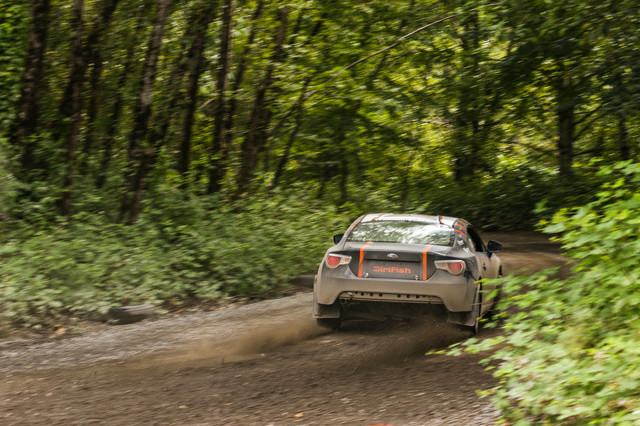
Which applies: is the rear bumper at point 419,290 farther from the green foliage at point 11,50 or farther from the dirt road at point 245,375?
the green foliage at point 11,50

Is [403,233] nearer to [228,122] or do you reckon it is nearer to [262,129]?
[262,129]

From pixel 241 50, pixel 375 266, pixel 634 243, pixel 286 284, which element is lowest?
pixel 286 284

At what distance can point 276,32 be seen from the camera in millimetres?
19891

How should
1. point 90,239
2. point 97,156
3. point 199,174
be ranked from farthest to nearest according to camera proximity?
point 199,174 < point 97,156 < point 90,239

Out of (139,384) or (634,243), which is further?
(139,384)

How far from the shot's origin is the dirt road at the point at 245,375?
579cm

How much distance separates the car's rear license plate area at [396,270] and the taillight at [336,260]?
369 mm

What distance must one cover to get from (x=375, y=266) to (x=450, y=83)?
14.9 m

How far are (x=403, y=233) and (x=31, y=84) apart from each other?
902 cm

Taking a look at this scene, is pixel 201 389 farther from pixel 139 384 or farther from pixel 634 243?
pixel 634 243

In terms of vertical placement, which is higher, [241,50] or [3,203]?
[241,50]

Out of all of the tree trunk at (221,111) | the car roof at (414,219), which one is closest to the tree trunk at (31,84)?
the tree trunk at (221,111)

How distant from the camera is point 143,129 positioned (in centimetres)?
1405

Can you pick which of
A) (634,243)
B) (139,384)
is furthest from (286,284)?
(634,243)
